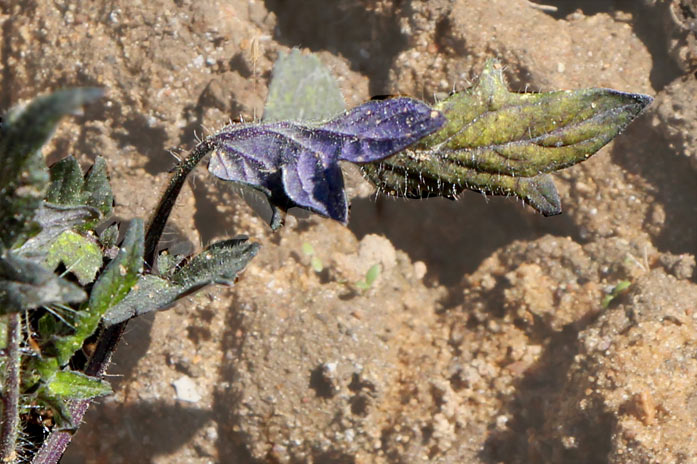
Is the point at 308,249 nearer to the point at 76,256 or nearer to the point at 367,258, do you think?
the point at 367,258

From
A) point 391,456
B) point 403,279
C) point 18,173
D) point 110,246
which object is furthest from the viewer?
point 403,279

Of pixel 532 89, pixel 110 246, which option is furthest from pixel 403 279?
pixel 110 246

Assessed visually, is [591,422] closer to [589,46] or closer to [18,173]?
[589,46]

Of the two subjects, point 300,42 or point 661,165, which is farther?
point 300,42

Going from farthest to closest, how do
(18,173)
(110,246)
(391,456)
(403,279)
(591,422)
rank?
(403,279) < (391,456) < (591,422) < (110,246) < (18,173)

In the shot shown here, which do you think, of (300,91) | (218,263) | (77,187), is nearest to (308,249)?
(300,91)

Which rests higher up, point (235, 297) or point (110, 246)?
point (110, 246)
